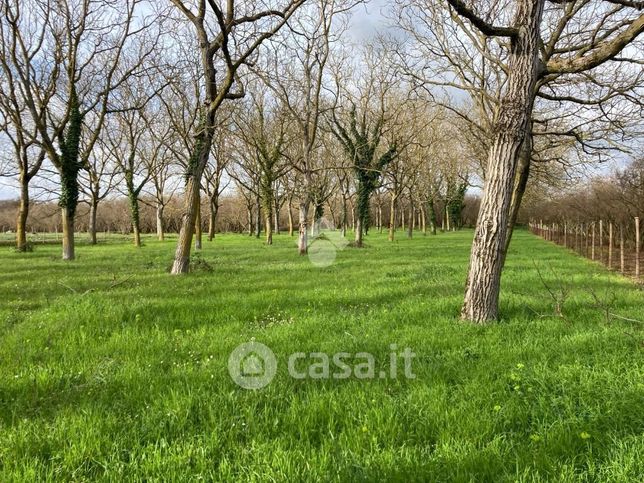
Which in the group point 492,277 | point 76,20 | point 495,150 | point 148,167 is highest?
point 76,20

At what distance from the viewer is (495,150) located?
6.01 m

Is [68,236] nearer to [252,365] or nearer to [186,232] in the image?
[186,232]

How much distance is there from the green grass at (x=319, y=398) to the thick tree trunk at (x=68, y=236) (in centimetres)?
1208

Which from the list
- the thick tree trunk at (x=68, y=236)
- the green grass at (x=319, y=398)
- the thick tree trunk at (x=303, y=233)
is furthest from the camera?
the thick tree trunk at (x=303, y=233)

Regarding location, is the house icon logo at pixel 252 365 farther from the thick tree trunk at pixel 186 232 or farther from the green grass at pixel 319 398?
the thick tree trunk at pixel 186 232

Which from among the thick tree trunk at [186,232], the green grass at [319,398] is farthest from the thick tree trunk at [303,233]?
the green grass at [319,398]

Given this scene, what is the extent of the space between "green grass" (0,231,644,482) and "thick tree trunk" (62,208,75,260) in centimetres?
1208

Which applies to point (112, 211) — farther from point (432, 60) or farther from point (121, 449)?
point (121, 449)

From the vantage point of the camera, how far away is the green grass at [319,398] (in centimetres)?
257

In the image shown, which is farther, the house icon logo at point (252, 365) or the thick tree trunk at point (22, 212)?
the thick tree trunk at point (22, 212)

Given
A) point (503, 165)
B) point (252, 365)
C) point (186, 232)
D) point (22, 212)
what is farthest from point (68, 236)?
point (503, 165)

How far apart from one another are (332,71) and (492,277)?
20623 millimetres

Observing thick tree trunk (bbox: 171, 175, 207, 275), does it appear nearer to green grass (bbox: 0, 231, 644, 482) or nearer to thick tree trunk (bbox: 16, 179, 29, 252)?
green grass (bbox: 0, 231, 644, 482)

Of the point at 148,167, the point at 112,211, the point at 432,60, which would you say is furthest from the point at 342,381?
the point at 112,211
